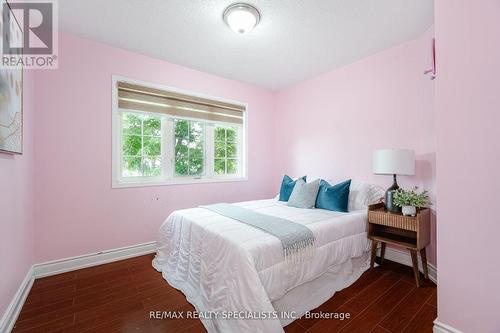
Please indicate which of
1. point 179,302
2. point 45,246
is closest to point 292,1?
point 179,302

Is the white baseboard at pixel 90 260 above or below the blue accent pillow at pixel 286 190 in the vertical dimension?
below

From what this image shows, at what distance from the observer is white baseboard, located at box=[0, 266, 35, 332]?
4.79ft

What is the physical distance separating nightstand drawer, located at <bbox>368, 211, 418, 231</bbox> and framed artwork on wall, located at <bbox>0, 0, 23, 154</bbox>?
3018mm

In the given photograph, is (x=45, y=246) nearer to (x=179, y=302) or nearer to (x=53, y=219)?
(x=53, y=219)

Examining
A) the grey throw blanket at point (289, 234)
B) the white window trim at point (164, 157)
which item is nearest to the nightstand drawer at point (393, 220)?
the grey throw blanket at point (289, 234)

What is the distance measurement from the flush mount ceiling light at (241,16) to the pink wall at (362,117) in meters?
1.68

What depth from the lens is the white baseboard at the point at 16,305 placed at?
4.79 feet

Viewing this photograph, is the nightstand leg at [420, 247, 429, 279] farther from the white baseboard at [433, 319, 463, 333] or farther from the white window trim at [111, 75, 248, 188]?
the white window trim at [111, 75, 248, 188]

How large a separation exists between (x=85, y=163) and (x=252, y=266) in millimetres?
2240

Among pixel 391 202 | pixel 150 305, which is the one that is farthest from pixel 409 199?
pixel 150 305

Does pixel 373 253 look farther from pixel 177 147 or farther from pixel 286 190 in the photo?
pixel 177 147

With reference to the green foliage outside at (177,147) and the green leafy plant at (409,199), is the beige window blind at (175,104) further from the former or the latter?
the green leafy plant at (409,199)

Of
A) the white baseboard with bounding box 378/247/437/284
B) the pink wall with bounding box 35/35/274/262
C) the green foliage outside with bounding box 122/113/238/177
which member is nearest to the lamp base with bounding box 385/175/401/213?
the white baseboard with bounding box 378/247/437/284

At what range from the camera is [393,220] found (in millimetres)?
2145
